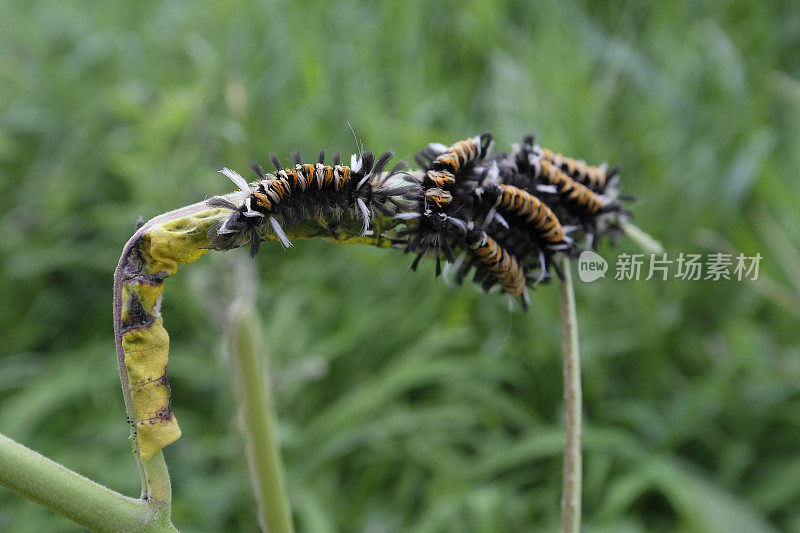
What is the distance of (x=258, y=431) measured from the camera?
38.6 inches

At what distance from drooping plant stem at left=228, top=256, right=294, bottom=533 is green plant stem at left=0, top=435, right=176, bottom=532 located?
0.26 m

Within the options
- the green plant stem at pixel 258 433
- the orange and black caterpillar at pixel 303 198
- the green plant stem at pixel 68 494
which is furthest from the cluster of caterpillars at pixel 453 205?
the green plant stem at pixel 258 433

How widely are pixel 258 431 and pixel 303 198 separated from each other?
40 cm

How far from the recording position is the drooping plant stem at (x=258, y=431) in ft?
2.84

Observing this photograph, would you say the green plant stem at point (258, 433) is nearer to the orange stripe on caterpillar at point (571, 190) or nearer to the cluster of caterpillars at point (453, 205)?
the cluster of caterpillars at point (453, 205)

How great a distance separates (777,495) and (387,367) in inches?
60.4

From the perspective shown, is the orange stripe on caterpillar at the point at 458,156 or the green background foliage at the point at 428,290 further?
the green background foliage at the point at 428,290

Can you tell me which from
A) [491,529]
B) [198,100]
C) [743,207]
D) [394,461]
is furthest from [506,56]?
[491,529]

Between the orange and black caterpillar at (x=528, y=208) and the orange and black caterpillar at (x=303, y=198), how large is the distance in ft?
0.36

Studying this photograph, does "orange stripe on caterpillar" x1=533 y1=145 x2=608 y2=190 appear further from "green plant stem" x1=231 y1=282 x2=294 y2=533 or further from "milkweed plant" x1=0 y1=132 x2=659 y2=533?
"green plant stem" x1=231 y1=282 x2=294 y2=533

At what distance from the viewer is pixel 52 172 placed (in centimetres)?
356

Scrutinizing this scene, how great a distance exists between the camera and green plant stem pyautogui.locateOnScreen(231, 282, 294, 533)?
87 cm

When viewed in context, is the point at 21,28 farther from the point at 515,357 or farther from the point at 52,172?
the point at 515,357

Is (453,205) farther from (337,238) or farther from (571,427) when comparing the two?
(571,427)
